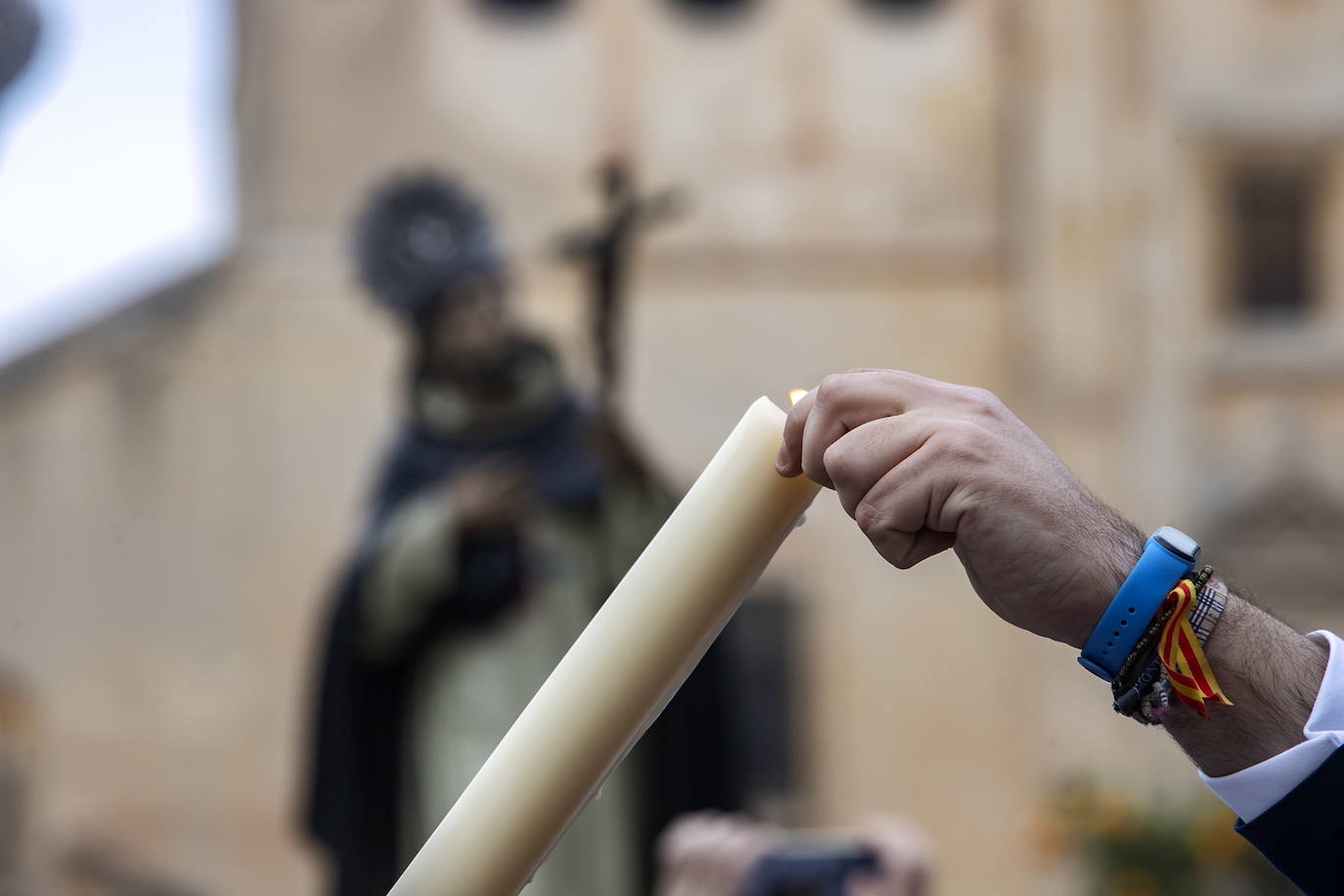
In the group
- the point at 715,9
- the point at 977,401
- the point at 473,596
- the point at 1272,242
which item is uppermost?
the point at 977,401

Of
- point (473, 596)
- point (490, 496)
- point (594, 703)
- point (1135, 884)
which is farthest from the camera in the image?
point (1135, 884)

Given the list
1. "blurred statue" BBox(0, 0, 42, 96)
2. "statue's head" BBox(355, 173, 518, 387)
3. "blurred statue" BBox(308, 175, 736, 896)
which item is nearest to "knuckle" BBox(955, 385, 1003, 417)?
"blurred statue" BBox(0, 0, 42, 96)

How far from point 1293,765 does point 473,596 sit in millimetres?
2565

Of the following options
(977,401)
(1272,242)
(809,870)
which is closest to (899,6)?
(1272,242)

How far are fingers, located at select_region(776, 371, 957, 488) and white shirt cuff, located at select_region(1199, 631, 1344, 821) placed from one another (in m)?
0.26

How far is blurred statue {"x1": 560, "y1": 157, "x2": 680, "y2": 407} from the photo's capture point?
386 centimetres

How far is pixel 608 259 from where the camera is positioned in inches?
157

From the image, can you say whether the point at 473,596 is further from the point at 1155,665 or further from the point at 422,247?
the point at 1155,665

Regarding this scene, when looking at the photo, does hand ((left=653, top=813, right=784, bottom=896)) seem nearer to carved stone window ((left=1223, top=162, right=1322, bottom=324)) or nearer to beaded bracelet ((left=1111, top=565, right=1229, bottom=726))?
beaded bracelet ((left=1111, top=565, right=1229, bottom=726))

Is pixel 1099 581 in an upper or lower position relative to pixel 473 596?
upper

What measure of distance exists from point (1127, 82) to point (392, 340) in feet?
11.4

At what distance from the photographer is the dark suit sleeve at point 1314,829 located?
30.9 inches

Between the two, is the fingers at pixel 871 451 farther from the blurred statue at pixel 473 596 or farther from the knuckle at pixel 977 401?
the blurred statue at pixel 473 596

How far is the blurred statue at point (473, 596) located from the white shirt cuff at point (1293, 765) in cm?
229
